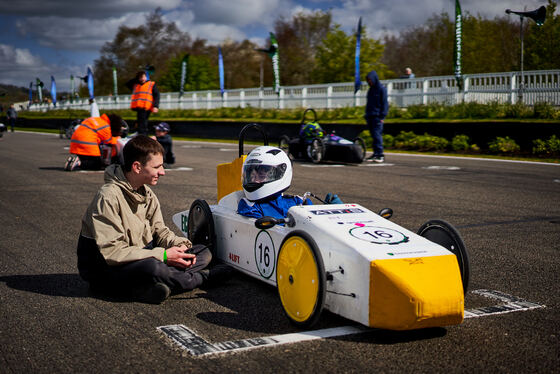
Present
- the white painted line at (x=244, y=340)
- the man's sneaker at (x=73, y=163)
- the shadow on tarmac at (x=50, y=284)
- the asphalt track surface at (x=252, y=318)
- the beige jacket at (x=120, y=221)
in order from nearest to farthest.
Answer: the asphalt track surface at (x=252, y=318) < the white painted line at (x=244, y=340) < the beige jacket at (x=120, y=221) < the shadow on tarmac at (x=50, y=284) < the man's sneaker at (x=73, y=163)

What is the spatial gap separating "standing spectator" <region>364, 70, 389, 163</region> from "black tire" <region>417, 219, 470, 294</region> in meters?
10.7

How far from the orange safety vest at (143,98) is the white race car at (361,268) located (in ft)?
38.0

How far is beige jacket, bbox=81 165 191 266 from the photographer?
4141 millimetres

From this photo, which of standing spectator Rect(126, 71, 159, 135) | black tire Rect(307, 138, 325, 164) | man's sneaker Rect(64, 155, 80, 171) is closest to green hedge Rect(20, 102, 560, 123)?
black tire Rect(307, 138, 325, 164)

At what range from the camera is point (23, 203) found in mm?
8867

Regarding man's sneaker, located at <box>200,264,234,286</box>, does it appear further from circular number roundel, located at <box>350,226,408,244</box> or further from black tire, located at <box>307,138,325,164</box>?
black tire, located at <box>307,138,325,164</box>

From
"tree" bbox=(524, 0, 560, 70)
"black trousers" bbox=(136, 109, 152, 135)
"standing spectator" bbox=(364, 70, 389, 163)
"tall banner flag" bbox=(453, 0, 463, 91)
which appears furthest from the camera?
"tree" bbox=(524, 0, 560, 70)

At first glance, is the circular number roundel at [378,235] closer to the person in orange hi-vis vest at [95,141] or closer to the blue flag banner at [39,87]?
the person in orange hi-vis vest at [95,141]

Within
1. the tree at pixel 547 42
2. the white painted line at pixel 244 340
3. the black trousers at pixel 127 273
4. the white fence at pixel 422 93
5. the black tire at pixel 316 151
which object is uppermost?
the tree at pixel 547 42

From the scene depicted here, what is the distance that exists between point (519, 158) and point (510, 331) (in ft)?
41.8

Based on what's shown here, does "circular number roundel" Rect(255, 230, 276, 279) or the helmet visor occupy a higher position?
the helmet visor

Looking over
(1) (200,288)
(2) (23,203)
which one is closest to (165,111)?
(2) (23,203)

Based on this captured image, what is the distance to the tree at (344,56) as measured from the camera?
198ft

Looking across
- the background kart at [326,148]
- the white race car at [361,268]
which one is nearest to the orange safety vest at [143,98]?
the background kart at [326,148]
